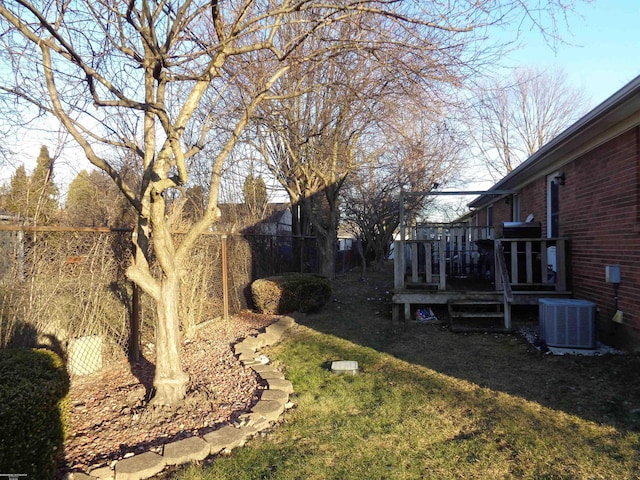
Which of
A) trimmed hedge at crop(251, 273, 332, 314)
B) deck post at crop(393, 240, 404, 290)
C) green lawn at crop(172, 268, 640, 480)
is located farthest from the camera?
trimmed hedge at crop(251, 273, 332, 314)

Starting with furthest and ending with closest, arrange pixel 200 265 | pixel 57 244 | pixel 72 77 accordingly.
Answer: pixel 200 265 < pixel 57 244 < pixel 72 77

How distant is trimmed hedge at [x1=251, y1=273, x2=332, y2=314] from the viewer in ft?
27.5

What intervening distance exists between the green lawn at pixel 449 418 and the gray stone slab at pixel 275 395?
124mm

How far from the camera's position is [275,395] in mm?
4070

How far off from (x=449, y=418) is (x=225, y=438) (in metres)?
1.87

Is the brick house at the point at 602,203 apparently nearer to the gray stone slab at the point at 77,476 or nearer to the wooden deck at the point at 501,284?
the wooden deck at the point at 501,284

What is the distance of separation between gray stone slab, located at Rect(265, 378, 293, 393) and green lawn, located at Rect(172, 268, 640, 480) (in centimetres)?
12

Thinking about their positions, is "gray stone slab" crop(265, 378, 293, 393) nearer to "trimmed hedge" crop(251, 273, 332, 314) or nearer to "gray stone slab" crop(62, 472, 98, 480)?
"gray stone slab" crop(62, 472, 98, 480)

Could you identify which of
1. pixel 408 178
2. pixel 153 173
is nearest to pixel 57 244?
pixel 153 173

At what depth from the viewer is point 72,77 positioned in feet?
13.7

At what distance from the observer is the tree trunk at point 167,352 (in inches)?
150

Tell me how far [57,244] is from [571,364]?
5.96 m

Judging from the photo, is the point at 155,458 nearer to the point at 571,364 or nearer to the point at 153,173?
the point at 153,173

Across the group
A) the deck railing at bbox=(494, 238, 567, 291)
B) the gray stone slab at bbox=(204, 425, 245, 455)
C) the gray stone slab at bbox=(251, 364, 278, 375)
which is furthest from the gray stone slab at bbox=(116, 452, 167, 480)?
the deck railing at bbox=(494, 238, 567, 291)
